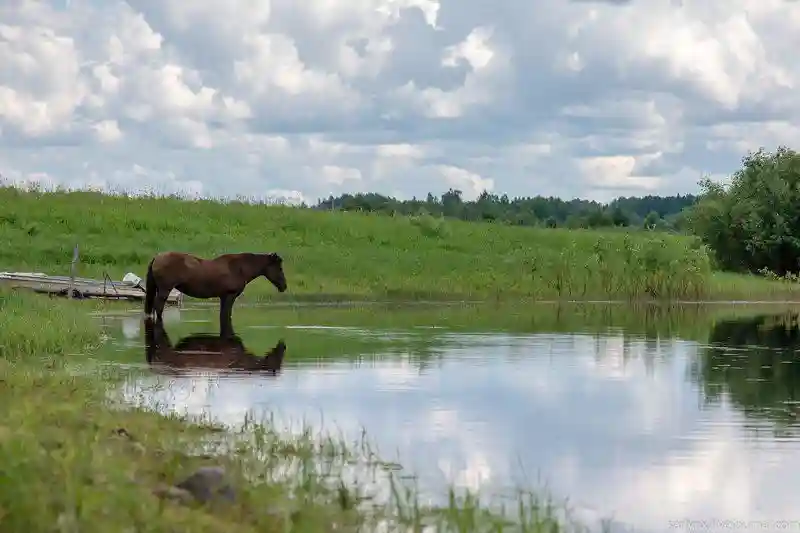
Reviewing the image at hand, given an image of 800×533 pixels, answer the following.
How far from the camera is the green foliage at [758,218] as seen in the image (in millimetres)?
55469

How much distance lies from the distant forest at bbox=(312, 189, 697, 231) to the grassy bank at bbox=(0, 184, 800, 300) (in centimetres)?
698

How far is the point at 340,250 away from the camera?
1918 inches

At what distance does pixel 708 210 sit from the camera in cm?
5897

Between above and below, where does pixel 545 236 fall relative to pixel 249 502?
above

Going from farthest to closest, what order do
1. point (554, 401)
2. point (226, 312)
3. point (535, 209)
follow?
point (535, 209) → point (226, 312) → point (554, 401)

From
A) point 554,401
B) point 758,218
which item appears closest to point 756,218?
point 758,218

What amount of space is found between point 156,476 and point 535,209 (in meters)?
123

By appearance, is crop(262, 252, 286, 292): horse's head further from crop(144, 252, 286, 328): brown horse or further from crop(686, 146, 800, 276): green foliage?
crop(686, 146, 800, 276): green foliage

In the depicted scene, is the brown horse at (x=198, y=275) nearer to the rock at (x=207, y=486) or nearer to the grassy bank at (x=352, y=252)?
the grassy bank at (x=352, y=252)

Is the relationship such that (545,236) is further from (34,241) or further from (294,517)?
(294,517)

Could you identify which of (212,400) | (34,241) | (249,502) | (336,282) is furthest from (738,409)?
(34,241)

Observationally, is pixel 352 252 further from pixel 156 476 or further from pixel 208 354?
pixel 156 476

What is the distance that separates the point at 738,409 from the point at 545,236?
43.5m

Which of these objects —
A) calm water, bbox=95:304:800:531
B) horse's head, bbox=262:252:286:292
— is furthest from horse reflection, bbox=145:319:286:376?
horse's head, bbox=262:252:286:292
